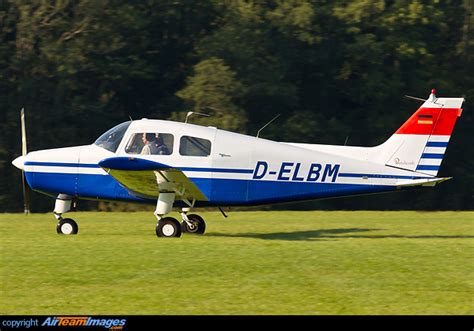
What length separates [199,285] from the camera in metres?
9.73

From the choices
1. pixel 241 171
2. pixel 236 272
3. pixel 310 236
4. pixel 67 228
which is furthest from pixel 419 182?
pixel 67 228

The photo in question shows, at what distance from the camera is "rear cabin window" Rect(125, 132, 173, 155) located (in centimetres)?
1525

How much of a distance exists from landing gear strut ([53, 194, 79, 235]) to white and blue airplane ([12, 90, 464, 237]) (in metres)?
0.02

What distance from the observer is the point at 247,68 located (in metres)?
31.3

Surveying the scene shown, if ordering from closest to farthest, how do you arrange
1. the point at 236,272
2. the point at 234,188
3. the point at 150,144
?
the point at 236,272 < the point at 150,144 < the point at 234,188

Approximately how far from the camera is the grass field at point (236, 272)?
344 inches

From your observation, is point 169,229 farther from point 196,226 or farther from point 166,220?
point 196,226

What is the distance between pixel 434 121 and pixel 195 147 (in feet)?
14.1

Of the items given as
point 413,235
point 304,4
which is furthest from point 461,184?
point 413,235

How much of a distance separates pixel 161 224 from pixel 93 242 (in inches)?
69.1

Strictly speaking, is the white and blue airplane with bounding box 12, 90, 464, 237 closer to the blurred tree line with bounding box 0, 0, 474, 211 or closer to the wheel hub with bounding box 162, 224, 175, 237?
the wheel hub with bounding box 162, 224, 175, 237

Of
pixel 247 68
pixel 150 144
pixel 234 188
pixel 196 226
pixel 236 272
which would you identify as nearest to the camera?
pixel 236 272

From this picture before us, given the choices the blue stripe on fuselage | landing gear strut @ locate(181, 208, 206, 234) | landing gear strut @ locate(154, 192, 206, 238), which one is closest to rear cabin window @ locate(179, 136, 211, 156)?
the blue stripe on fuselage

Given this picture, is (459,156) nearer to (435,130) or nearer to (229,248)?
(435,130)
